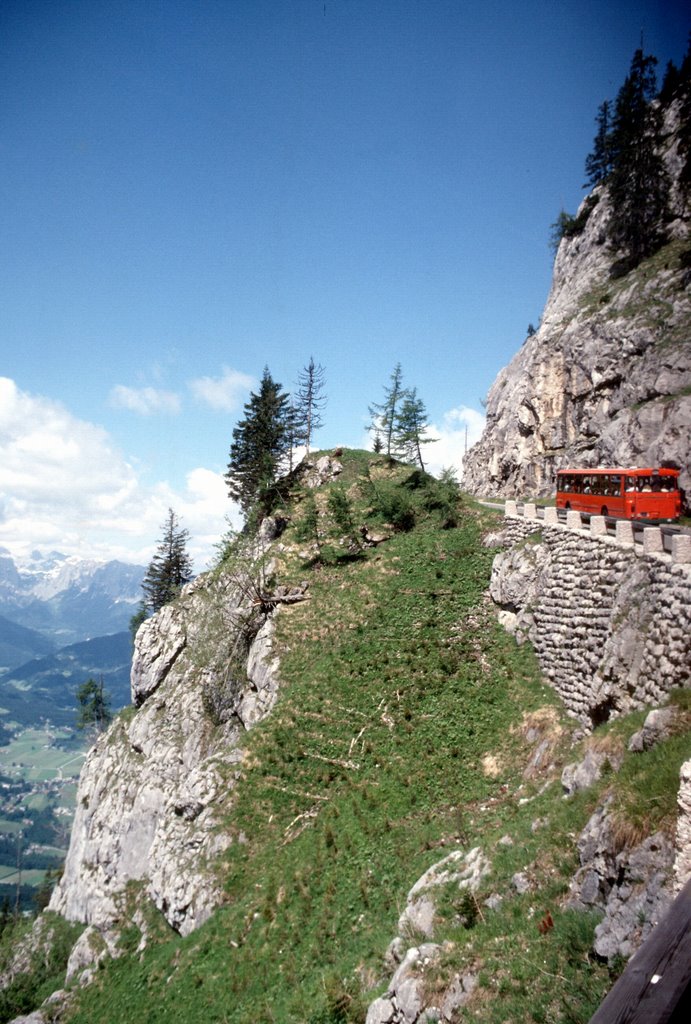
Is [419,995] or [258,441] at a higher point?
[258,441]

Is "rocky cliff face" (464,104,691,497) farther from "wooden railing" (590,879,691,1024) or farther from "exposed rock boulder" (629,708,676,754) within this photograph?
"wooden railing" (590,879,691,1024)

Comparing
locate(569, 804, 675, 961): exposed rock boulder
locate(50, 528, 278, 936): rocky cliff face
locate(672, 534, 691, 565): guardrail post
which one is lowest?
locate(50, 528, 278, 936): rocky cliff face

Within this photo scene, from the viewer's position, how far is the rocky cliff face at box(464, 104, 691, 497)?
108ft

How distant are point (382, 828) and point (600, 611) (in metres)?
Result: 10.3

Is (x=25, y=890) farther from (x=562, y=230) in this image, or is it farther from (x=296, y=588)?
(x=562, y=230)

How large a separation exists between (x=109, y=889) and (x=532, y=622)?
3038 centimetres

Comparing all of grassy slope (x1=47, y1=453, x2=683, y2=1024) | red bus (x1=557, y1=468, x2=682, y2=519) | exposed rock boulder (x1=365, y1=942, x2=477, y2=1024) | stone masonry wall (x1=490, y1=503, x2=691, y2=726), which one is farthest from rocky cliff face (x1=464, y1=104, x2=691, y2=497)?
exposed rock boulder (x1=365, y1=942, x2=477, y2=1024)

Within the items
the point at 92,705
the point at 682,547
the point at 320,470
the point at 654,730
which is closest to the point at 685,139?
the point at 320,470

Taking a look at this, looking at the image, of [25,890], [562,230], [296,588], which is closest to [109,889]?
[296,588]

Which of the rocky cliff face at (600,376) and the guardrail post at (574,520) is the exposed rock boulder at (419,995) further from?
the rocky cliff face at (600,376)

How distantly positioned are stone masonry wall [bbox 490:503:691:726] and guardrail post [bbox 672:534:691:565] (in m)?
0.02

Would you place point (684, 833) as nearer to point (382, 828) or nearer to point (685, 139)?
point (382, 828)

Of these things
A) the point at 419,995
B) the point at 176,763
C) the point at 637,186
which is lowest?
the point at 176,763

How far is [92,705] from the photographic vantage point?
6475 centimetres
